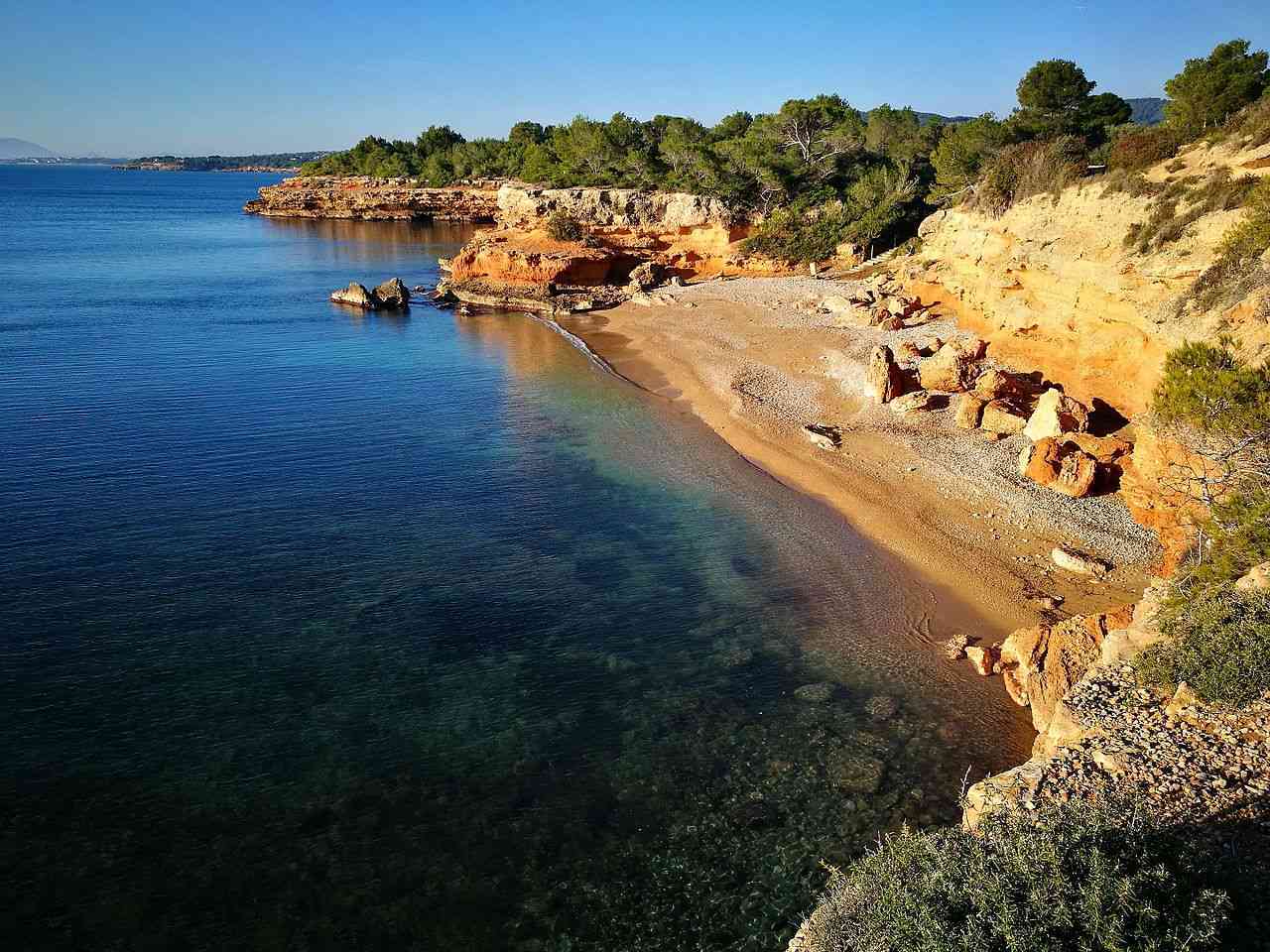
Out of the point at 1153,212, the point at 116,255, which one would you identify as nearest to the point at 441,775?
the point at 1153,212

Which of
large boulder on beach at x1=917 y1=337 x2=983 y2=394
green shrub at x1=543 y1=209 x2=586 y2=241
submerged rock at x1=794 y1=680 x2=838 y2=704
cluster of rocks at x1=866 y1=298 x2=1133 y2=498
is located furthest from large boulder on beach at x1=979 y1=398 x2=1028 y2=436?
green shrub at x1=543 y1=209 x2=586 y2=241

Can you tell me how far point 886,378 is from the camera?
86.5 ft

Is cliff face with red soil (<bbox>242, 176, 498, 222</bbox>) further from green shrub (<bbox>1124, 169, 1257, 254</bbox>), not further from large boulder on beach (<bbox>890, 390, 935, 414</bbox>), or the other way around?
green shrub (<bbox>1124, 169, 1257, 254</bbox>)

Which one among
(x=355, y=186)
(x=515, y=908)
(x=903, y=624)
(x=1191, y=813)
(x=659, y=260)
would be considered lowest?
(x=515, y=908)

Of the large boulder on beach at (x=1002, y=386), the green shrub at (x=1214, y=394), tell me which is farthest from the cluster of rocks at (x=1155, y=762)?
the large boulder on beach at (x=1002, y=386)

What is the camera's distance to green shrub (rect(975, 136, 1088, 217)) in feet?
86.4

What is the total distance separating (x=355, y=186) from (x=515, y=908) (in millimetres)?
124276

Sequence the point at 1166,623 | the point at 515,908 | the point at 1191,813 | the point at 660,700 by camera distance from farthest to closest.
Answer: the point at 660,700
the point at 1166,623
the point at 515,908
the point at 1191,813

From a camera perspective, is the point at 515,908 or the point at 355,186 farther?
the point at 355,186

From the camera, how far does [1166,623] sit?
1048 cm

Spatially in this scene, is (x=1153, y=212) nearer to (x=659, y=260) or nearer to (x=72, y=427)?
(x=72, y=427)

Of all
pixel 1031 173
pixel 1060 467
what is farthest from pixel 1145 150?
pixel 1060 467

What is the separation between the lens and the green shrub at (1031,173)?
26.3 metres

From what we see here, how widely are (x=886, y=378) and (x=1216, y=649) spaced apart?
18.0 m
